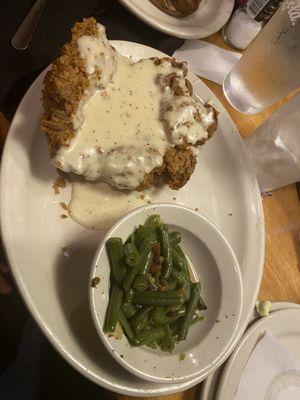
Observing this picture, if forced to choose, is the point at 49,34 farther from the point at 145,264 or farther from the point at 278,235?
the point at 278,235

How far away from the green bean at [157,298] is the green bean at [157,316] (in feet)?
0.05

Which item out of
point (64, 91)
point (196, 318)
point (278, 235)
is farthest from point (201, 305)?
point (64, 91)

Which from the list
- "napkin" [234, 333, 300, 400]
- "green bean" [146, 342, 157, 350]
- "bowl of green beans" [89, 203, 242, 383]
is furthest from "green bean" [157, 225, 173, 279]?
"napkin" [234, 333, 300, 400]

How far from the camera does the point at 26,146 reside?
1500mm

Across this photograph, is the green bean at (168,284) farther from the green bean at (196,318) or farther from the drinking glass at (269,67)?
the drinking glass at (269,67)

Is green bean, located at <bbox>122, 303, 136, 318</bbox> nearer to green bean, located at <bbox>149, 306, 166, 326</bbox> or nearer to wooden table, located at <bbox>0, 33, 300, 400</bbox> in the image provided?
green bean, located at <bbox>149, 306, 166, 326</bbox>

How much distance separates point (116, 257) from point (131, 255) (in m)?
0.05

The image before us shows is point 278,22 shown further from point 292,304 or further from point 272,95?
point 292,304

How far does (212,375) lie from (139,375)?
0.36 metres

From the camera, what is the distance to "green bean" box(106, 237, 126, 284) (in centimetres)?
141

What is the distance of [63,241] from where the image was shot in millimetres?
1536

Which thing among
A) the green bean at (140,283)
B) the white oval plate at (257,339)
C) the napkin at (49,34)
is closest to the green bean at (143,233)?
the green bean at (140,283)

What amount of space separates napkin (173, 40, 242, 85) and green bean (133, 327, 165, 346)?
111cm

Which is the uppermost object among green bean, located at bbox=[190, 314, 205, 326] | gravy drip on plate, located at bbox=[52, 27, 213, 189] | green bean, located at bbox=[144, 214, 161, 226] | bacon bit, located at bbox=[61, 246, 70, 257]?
gravy drip on plate, located at bbox=[52, 27, 213, 189]
